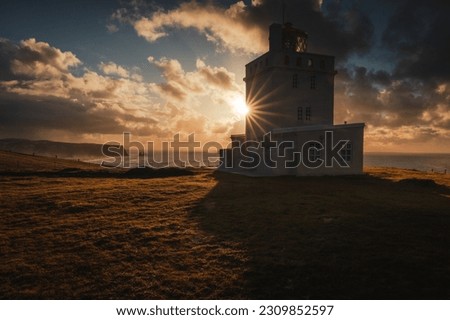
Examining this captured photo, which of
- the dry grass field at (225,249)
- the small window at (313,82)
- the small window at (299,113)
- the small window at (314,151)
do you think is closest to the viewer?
the dry grass field at (225,249)

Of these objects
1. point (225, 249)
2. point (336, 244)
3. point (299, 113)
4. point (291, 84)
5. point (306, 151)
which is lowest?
point (225, 249)

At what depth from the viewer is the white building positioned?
24.6m

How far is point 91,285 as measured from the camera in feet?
19.0

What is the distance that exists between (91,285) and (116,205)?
299 inches

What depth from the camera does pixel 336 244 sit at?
24.5 feet

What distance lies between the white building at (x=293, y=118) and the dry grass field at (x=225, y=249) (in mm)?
11485

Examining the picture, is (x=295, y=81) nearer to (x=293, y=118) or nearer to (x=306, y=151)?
(x=293, y=118)

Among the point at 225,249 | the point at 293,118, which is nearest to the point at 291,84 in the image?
the point at 293,118

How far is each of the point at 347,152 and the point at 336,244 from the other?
783 inches

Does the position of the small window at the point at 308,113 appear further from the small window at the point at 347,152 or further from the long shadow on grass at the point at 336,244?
the long shadow on grass at the point at 336,244

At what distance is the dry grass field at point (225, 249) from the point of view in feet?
18.2

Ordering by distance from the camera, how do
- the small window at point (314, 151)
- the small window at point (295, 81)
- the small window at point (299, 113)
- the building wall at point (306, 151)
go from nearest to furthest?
the building wall at point (306, 151)
the small window at point (314, 151)
the small window at point (295, 81)
the small window at point (299, 113)

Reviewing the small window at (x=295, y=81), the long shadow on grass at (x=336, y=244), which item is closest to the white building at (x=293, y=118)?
the small window at (x=295, y=81)

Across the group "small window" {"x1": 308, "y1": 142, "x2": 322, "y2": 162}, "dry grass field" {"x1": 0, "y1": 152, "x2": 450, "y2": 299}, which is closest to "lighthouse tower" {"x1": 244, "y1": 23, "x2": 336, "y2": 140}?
"small window" {"x1": 308, "y1": 142, "x2": 322, "y2": 162}
